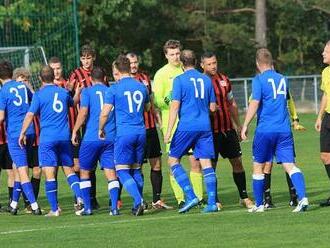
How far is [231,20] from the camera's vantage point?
62.8 meters

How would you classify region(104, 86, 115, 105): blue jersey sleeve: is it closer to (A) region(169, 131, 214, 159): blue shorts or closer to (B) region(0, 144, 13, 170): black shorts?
(A) region(169, 131, 214, 159): blue shorts

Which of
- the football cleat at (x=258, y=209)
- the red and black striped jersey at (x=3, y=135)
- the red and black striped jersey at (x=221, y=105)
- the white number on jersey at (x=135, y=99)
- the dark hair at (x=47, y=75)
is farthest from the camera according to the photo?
the red and black striped jersey at (x=3, y=135)

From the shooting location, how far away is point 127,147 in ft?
49.6

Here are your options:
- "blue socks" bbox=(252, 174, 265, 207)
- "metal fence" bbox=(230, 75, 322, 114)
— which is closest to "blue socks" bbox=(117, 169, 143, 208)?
"blue socks" bbox=(252, 174, 265, 207)

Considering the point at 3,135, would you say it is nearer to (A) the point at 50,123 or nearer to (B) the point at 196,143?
(A) the point at 50,123

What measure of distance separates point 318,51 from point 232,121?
48.8 m

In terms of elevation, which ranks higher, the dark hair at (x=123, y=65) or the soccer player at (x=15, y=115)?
the dark hair at (x=123, y=65)

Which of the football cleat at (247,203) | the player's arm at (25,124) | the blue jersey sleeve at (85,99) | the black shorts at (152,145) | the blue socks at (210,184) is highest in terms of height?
the blue jersey sleeve at (85,99)

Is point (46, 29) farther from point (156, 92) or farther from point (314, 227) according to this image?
point (314, 227)

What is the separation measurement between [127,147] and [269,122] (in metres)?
1.92

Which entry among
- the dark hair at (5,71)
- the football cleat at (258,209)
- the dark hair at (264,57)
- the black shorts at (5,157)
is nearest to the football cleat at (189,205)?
the football cleat at (258,209)

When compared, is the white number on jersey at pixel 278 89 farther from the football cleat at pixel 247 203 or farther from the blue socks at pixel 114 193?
the blue socks at pixel 114 193

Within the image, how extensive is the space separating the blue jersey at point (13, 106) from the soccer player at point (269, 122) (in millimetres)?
3438

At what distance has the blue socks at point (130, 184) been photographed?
15039mm
